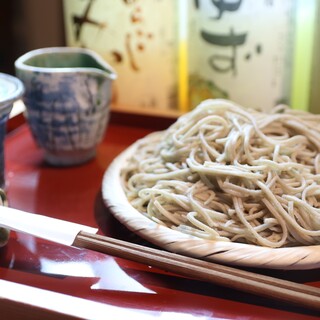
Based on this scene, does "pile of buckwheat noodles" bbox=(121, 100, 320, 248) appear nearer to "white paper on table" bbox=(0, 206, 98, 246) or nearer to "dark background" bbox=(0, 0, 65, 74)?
"white paper on table" bbox=(0, 206, 98, 246)

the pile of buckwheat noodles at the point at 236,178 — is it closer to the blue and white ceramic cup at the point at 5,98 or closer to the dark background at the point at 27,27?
the blue and white ceramic cup at the point at 5,98

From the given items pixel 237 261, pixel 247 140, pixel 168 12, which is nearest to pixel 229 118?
pixel 247 140

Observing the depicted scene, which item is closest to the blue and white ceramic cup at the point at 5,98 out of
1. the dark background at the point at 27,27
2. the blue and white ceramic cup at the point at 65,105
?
the blue and white ceramic cup at the point at 65,105

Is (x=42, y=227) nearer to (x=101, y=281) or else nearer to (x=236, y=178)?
(x=101, y=281)

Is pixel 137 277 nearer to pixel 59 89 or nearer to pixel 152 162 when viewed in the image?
pixel 152 162

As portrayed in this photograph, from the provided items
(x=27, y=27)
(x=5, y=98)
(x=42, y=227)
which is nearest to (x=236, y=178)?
(x=42, y=227)

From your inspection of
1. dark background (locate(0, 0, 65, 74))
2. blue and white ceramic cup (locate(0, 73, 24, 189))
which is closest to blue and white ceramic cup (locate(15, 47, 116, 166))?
blue and white ceramic cup (locate(0, 73, 24, 189))
